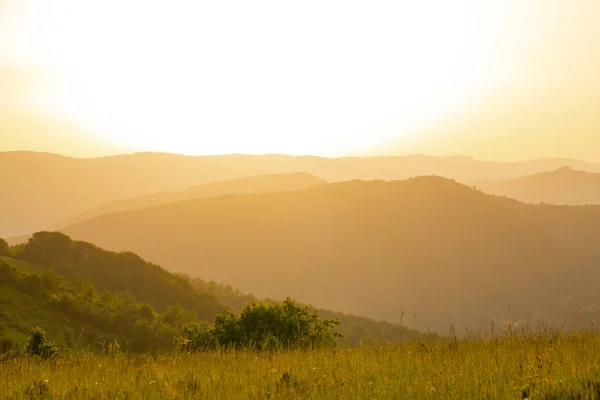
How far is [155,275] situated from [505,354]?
10144 centimetres

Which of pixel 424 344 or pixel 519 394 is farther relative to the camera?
pixel 424 344

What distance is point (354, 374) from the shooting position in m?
7.58

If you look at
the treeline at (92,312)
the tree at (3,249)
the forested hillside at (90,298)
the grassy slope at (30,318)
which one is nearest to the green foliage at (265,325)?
the forested hillside at (90,298)

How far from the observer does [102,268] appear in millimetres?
96750

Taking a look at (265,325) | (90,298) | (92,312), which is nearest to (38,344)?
(265,325)

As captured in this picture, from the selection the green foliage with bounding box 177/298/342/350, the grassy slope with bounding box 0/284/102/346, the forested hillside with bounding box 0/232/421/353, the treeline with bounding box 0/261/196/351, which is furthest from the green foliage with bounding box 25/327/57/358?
the treeline with bounding box 0/261/196/351

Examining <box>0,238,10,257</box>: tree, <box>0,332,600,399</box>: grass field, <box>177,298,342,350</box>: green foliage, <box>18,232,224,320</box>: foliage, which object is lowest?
<box>18,232,224,320</box>: foliage

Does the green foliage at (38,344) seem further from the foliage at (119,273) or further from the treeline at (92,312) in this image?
the foliage at (119,273)

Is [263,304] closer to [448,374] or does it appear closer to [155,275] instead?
[448,374]

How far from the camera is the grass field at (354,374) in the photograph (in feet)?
20.4

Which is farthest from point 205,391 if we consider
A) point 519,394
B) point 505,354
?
point 505,354

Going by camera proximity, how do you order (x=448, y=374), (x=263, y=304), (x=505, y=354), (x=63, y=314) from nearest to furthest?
1. (x=448, y=374)
2. (x=505, y=354)
3. (x=263, y=304)
4. (x=63, y=314)

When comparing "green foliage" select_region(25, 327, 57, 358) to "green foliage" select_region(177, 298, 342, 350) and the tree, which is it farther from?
the tree

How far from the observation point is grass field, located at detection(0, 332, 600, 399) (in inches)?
245
